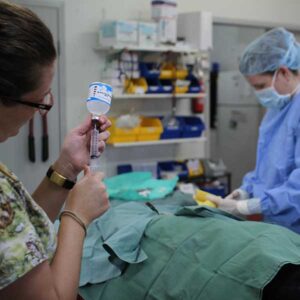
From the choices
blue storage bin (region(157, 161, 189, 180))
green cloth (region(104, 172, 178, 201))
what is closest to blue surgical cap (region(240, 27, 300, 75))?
green cloth (region(104, 172, 178, 201))

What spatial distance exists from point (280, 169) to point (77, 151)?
98 centimetres

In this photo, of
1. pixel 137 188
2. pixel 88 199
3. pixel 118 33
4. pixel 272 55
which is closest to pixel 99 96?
pixel 88 199

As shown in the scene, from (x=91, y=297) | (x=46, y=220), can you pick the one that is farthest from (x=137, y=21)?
(x=46, y=220)

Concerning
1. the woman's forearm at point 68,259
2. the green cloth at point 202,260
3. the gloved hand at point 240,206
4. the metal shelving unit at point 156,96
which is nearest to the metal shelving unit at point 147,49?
the metal shelving unit at point 156,96

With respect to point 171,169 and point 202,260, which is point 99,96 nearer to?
point 202,260

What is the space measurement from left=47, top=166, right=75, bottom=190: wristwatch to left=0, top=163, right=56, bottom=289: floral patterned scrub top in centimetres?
30

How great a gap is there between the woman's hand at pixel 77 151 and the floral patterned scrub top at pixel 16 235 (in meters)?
0.33

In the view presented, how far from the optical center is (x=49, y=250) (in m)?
0.90

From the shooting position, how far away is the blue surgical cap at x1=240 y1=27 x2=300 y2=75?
76.7 inches

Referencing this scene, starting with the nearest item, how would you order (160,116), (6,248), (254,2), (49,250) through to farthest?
(6,248) → (49,250) → (160,116) → (254,2)

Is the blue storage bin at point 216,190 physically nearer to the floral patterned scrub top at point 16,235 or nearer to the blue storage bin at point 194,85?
the blue storage bin at point 194,85

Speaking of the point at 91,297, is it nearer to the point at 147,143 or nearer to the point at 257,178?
the point at 257,178

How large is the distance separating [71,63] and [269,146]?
1590 millimetres

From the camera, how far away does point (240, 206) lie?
189 cm
